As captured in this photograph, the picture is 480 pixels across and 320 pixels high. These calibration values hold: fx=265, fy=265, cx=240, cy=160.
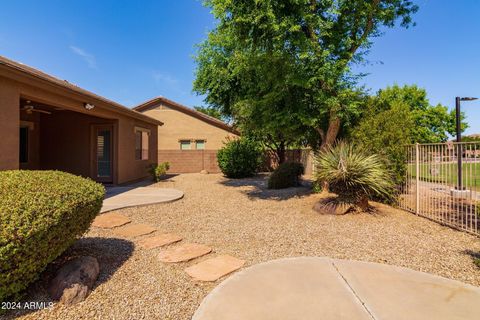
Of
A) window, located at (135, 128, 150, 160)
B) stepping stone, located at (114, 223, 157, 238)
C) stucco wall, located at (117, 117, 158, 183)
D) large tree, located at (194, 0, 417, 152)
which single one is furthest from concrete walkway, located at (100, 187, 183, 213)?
window, located at (135, 128, 150, 160)

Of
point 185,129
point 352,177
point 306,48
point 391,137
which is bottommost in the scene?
point 352,177

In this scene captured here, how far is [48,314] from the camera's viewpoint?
8.82ft

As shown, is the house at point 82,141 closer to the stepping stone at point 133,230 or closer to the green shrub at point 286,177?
the stepping stone at point 133,230

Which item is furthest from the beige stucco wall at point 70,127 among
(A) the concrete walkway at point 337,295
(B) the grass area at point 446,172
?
(B) the grass area at point 446,172

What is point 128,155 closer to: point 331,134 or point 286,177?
point 286,177

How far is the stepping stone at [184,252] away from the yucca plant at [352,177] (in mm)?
3777

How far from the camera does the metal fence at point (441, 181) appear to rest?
217 inches

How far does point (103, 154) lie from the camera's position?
39.2 feet

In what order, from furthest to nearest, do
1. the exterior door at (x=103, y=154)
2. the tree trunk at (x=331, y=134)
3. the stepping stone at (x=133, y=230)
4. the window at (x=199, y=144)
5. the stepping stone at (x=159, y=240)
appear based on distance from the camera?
the window at (x=199, y=144), the exterior door at (x=103, y=154), the tree trunk at (x=331, y=134), the stepping stone at (x=133, y=230), the stepping stone at (x=159, y=240)

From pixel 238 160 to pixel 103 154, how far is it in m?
7.96

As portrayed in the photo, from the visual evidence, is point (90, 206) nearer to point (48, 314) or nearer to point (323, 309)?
point (48, 314)

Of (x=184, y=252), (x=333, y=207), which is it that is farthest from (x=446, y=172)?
(x=184, y=252)

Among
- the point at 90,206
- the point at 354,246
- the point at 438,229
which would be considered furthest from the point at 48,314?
the point at 438,229

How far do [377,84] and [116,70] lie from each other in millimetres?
16212
